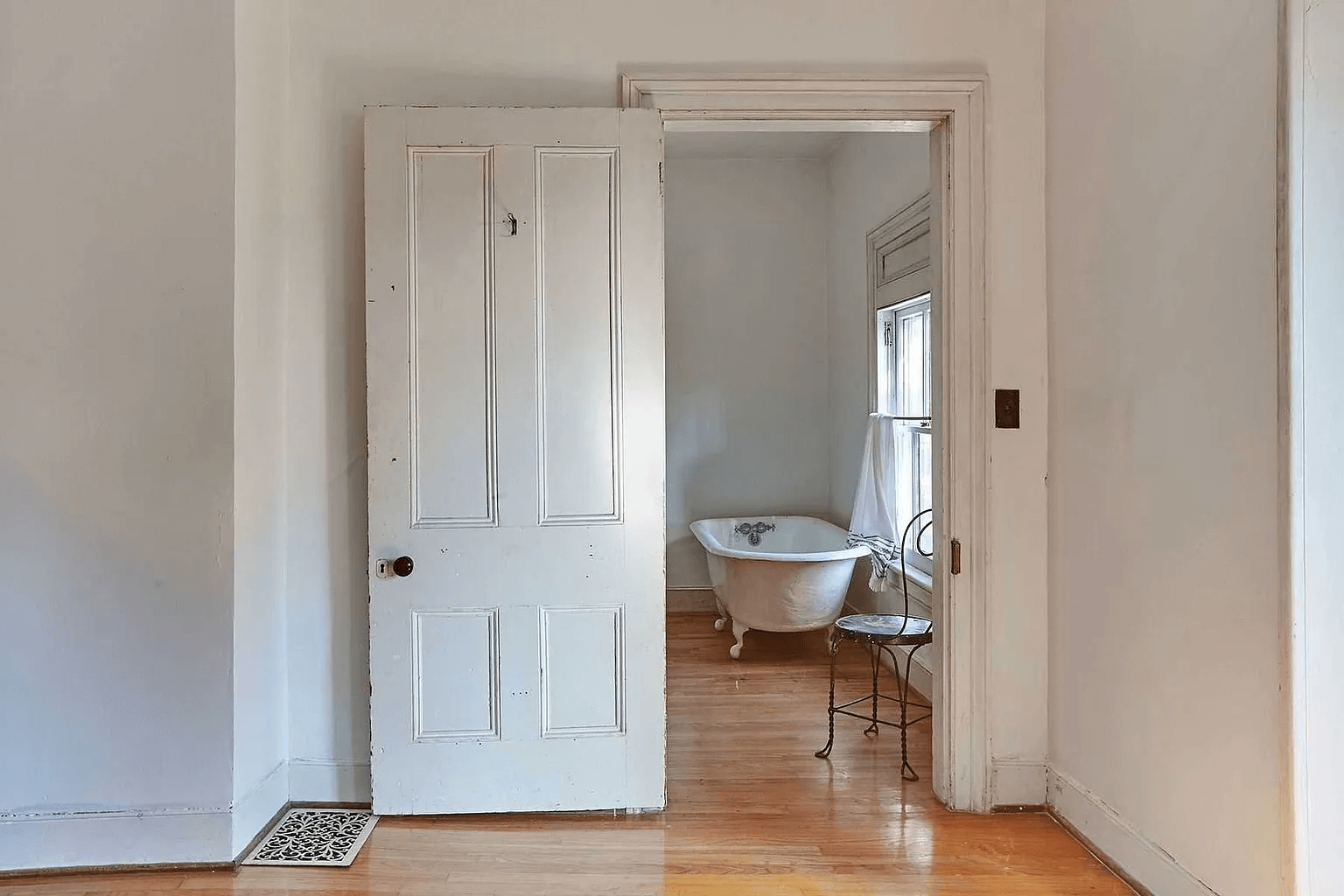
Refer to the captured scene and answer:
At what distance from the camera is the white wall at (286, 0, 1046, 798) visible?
102 inches

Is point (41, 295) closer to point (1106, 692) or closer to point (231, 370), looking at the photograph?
point (231, 370)

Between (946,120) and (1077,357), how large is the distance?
0.85 meters

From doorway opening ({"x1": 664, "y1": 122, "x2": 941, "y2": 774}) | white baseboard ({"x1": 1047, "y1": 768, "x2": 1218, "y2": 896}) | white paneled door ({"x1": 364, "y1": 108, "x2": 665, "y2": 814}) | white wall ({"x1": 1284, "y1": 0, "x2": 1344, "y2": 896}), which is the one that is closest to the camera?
white wall ({"x1": 1284, "y1": 0, "x2": 1344, "y2": 896})

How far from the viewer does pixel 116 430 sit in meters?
2.29

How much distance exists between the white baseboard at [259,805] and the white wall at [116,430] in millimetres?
36

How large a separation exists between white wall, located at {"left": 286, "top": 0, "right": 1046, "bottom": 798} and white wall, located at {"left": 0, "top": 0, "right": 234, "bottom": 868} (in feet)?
1.09

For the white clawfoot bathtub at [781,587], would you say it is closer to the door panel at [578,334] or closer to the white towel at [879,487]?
the white towel at [879,487]

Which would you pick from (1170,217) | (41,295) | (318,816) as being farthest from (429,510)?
(1170,217)

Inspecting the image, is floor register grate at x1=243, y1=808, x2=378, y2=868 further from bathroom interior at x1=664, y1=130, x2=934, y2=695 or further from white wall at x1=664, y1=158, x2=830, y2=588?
white wall at x1=664, y1=158, x2=830, y2=588

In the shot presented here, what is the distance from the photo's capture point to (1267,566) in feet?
5.65

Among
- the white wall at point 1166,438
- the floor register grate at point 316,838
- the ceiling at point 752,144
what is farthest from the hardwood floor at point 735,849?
the ceiling at point 752,144

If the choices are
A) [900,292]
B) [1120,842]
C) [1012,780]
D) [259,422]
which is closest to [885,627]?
[1012,780]

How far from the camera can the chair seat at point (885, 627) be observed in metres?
3.05

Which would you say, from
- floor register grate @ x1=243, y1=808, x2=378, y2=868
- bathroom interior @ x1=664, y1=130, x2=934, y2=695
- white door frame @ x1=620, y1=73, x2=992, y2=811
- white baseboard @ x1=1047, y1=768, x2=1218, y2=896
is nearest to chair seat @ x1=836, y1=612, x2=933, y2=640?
white door frame @ x1=620, y1=73, x2=992, y2=811
